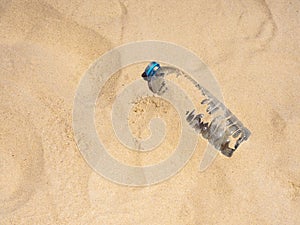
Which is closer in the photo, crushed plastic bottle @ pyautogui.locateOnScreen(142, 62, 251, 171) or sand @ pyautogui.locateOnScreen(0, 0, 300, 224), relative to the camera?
sand @ pyautogui.locateOnScreen(0, 0, 300, 224)

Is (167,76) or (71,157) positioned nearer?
(71,157)

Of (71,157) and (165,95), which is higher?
(165,95)

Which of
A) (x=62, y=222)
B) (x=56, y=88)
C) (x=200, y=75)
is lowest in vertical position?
(x=62, y=222)

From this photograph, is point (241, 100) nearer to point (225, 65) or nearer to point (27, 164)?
point (225, 65)

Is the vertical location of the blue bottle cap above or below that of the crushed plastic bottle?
above

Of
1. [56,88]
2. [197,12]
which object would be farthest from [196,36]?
[56,88]
